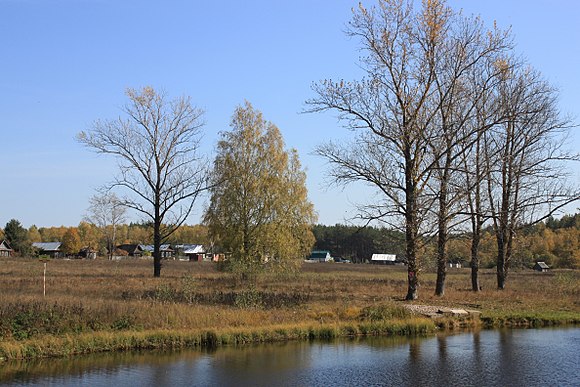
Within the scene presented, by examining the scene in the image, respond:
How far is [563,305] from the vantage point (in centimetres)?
3164

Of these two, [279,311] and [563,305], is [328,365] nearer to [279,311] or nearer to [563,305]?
[279,311]

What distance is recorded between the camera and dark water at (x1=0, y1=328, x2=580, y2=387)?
15039mm

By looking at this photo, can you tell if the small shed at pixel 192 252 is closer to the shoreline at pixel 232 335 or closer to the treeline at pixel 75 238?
the treeline at pixel 75 238

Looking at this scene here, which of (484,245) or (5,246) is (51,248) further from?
(484,245)

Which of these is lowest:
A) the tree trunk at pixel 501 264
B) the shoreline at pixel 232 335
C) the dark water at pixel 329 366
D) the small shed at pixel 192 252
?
the dark water at pixel 329 366

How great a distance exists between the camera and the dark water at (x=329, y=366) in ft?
49.3

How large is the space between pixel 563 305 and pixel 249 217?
20225 mm

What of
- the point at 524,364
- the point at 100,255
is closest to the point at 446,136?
the point at 524,364

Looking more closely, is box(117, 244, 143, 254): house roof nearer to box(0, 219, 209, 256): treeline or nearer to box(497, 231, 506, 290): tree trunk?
box(0, 219, 209, 256): treeline

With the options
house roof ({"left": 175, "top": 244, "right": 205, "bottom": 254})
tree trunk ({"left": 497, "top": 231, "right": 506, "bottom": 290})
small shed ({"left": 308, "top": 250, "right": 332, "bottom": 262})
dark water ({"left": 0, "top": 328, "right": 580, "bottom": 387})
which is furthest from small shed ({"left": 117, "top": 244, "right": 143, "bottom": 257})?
dark water ({"left": 0, "top": 328, "right": 580, "bottom": 387})

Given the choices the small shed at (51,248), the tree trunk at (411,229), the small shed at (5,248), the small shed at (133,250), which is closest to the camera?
the tree trunk at (411,229)

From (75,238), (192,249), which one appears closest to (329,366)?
(75,238)

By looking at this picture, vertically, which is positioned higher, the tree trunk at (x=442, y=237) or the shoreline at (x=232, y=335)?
the tree trunk at (x=442, y=237)

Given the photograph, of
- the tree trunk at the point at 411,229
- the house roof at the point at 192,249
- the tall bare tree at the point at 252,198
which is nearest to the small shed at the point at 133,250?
the house roof at the point at 192,249
